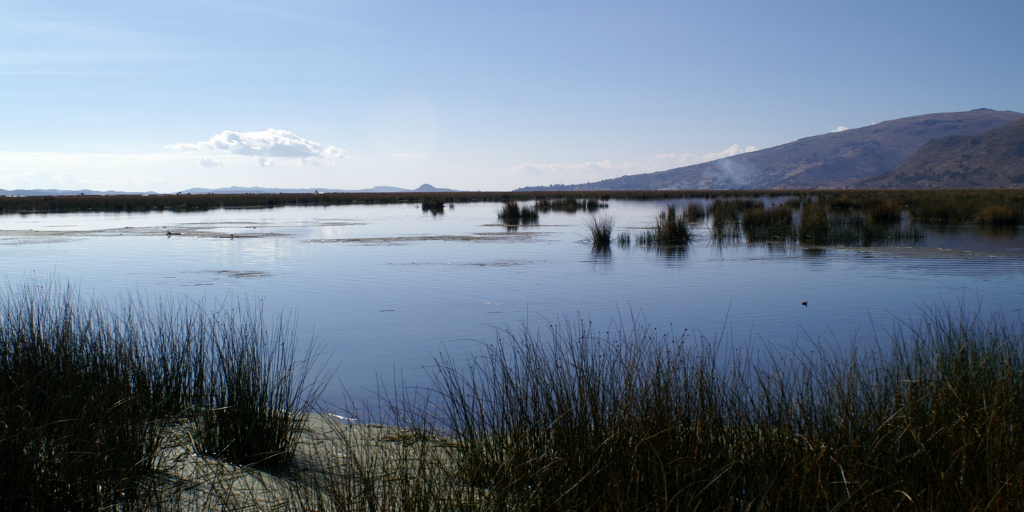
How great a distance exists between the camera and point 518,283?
37.2ft

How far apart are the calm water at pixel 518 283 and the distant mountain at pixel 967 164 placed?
133404 mm

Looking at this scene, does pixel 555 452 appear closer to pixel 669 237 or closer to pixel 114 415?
pixel 114 415

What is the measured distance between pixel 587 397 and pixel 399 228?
23.6m

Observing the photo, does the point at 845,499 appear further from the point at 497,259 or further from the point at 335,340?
the point at 497,259

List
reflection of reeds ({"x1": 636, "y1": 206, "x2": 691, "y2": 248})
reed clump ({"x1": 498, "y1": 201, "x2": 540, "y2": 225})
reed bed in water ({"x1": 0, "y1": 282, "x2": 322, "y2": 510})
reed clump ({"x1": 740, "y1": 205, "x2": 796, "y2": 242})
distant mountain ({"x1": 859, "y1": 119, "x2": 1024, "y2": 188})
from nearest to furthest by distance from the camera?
reed bed in water ({"x1": 0, "y1": 282, "x2": 322, "y2": 510}) → reflection of reeds ({"x1": 636, "y1": 206, "x2": 691, "y2": 248}) → reed clump ({"x1": 740, "y1": 205, "x2": 796, "y2": 242}) → reed clump ({"x1": 498, "y1": 201, "x2": 540, "y2": 225}) → distant mountain ({"x1": 859, "y1": 119, "x2": 1024, "y2": 188})

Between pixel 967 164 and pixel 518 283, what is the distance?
160m

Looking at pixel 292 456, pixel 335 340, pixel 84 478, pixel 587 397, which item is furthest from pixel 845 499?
pixel 335 340

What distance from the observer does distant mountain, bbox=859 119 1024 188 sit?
126500 millimetres

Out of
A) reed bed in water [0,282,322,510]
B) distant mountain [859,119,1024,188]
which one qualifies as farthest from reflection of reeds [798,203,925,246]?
distant mountain [859,119,1024,188]

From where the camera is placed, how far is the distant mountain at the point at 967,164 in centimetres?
12650

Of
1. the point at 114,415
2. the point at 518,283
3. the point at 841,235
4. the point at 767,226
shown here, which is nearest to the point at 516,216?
the point at 767,226

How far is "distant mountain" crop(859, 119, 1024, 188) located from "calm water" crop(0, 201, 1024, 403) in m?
133

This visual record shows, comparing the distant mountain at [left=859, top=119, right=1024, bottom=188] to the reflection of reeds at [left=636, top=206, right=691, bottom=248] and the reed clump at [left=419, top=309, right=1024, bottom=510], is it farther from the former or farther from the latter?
the reed clump at [left=419, top=309, right=1024, bottom=510]

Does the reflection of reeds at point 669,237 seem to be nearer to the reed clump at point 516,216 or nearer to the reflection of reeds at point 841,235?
the reflection of reeds at point 841,235
